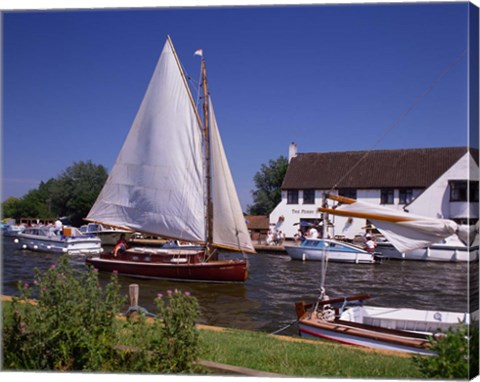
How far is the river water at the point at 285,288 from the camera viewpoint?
11.0m

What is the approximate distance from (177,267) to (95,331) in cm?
1051

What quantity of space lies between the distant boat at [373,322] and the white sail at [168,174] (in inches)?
260

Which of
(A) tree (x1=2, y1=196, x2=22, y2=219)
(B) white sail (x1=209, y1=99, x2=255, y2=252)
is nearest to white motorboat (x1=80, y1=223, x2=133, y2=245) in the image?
(B) white sail (x1=209, y1=99, x2=255, y2=252)

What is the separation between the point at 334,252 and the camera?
22.1 meters

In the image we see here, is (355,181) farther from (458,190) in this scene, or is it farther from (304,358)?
(304,358)

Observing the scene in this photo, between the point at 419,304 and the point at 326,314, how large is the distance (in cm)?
521

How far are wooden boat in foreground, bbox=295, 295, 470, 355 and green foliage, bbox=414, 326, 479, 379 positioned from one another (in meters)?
1.54

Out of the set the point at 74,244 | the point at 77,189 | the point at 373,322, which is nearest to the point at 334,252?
the point at 74,244

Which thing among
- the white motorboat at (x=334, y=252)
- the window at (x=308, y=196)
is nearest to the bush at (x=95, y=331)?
the window at (x=308, y=196)

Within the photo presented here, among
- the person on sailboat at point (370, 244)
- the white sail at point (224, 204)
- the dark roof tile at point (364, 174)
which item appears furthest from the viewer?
the person on sailboat at point (370, 244)

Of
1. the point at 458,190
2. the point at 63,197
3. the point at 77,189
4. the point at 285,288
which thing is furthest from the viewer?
the point at 285,288

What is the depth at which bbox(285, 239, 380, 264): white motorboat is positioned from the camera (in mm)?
21172

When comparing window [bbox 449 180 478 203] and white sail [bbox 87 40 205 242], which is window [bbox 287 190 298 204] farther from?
window [bbox 449 180 478 203]

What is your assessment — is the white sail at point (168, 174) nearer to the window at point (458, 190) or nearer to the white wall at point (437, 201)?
the white wall at point (437, 201)
